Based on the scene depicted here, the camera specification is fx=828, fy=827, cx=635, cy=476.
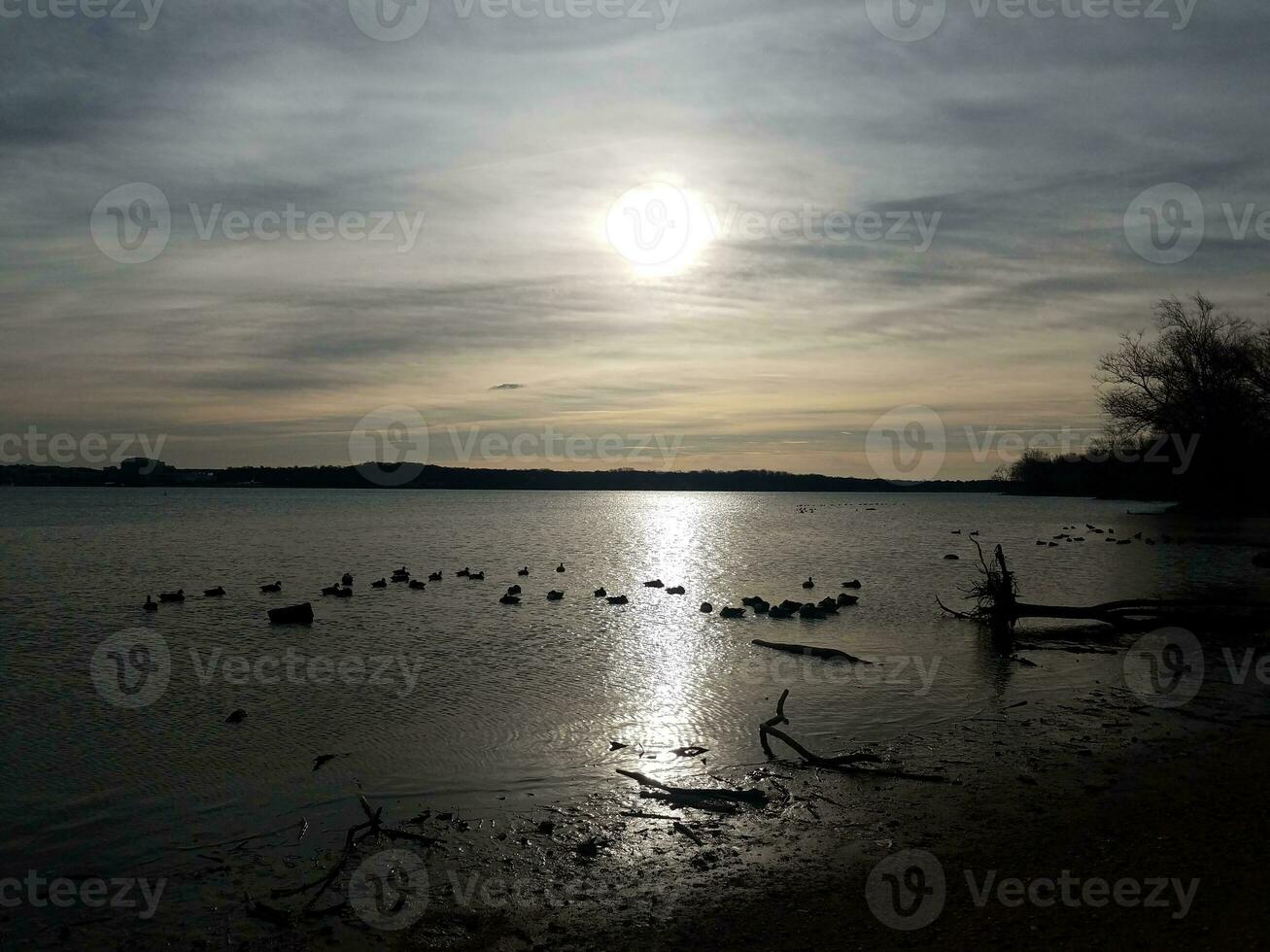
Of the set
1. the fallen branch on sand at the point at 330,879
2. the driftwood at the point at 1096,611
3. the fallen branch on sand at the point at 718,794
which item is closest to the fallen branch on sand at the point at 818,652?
the driftwood at the point at 1096,611

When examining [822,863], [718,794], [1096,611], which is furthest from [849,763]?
A: [1096,611]

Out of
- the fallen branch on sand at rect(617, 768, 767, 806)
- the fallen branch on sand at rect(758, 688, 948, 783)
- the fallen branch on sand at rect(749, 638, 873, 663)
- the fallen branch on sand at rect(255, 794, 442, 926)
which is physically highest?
the fallen branch on sand at rect(749, 638, 873, 663)

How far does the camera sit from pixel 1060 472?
523 ft

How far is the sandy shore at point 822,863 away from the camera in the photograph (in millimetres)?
7660

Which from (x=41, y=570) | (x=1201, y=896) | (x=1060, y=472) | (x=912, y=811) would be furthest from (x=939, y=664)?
(x=1060, y=472)

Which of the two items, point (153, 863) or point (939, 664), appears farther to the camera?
point (939, 664)

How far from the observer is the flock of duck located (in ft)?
90.6

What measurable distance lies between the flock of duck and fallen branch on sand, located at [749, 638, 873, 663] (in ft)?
18.6

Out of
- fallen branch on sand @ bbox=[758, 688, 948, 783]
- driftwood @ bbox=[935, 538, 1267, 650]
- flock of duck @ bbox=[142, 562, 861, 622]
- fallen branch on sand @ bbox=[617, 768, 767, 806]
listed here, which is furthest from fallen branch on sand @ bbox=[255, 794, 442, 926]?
flock of duck @ bbox=[142, 562, 861, 622]

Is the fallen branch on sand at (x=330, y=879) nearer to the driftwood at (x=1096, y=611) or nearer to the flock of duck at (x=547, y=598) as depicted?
the driftwood at (x=1096, y=611)

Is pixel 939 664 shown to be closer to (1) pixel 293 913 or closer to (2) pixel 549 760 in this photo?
(2) pixel 549 760

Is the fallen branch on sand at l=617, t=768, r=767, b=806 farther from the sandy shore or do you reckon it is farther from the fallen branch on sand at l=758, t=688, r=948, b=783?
the fallen branch on sand at l=758, t=688, r=948, b=783

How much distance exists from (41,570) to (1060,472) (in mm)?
162318

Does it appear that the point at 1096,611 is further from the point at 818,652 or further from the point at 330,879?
the point at 330,879
